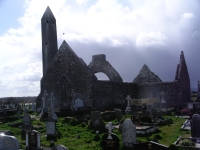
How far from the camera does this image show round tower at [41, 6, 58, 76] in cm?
3616

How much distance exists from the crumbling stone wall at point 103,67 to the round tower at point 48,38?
6.09 metres

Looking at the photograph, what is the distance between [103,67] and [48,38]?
9031 millimetres

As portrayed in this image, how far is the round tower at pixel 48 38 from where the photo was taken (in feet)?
119

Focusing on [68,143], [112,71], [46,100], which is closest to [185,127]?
[68,143]

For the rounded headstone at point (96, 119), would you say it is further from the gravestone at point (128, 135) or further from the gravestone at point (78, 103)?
the gravestone at point (78, 103)

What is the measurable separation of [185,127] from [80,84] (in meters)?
15.1

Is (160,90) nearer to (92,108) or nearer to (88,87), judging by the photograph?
(88,87)

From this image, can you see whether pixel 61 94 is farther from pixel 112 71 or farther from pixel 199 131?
pixel 199 131

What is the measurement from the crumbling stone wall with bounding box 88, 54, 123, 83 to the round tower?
20.0 feet

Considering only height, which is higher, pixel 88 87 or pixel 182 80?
pixel 182 80

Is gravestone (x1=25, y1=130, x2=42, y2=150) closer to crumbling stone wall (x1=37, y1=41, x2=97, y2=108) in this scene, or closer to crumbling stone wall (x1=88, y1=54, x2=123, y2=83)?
crumbling stone wall (x1=37, y1=41, x2=97, y2=108)

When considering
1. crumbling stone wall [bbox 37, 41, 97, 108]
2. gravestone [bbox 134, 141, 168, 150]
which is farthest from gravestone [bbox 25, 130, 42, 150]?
crumbling stone wall [bbox 37, 41, 97, 108]

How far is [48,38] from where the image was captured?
118 feet

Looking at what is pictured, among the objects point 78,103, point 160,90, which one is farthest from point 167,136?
point 160,90
